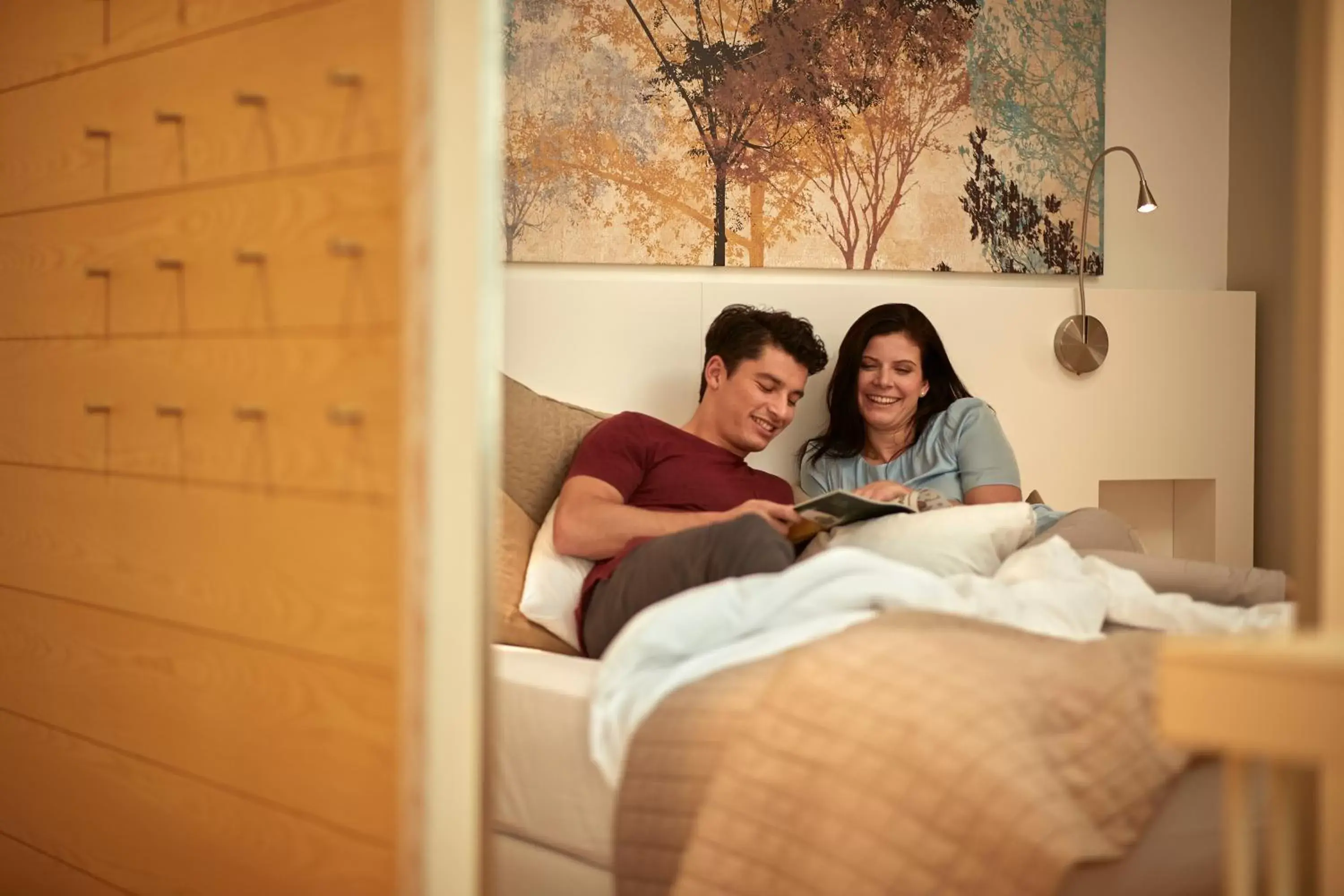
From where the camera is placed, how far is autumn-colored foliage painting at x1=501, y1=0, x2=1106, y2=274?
3.59 meters

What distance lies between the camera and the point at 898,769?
1.73 m

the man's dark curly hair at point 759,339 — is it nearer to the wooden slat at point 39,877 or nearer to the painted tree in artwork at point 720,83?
the painted tree in artwork at point 720,83

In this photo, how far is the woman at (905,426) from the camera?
3.42 meters

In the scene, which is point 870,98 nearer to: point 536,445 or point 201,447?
point 536,445

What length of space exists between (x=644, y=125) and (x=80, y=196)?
174 centimetres

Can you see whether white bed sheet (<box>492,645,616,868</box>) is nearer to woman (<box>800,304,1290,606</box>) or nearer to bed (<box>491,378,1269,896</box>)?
bed (<box>491,378,1269,896</box>)

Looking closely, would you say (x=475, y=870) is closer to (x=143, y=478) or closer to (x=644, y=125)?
(x=143, y=478)

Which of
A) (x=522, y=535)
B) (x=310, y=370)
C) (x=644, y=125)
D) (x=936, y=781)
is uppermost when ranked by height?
(x=644, y=125)

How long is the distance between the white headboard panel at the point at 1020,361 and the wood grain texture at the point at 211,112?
1.30 metres

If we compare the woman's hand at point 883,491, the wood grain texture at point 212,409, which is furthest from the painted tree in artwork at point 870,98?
the wood grain texture at point 212,409

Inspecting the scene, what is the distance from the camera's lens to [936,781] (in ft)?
5.52

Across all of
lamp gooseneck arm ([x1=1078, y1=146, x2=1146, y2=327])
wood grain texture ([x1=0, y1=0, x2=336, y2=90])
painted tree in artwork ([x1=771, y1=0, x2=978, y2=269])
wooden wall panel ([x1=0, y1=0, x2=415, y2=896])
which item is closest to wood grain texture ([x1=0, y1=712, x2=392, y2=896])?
wooden wall panel ([x1=0, y1=0, x2=415, y2=896])

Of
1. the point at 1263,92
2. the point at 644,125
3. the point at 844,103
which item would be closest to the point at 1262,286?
the point at 1263,92

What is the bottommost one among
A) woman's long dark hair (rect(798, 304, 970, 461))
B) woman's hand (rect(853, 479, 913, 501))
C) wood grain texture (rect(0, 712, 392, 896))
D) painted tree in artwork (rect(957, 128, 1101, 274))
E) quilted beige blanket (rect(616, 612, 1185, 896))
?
wood grain texture (rect(0, 712, 392, 896))
